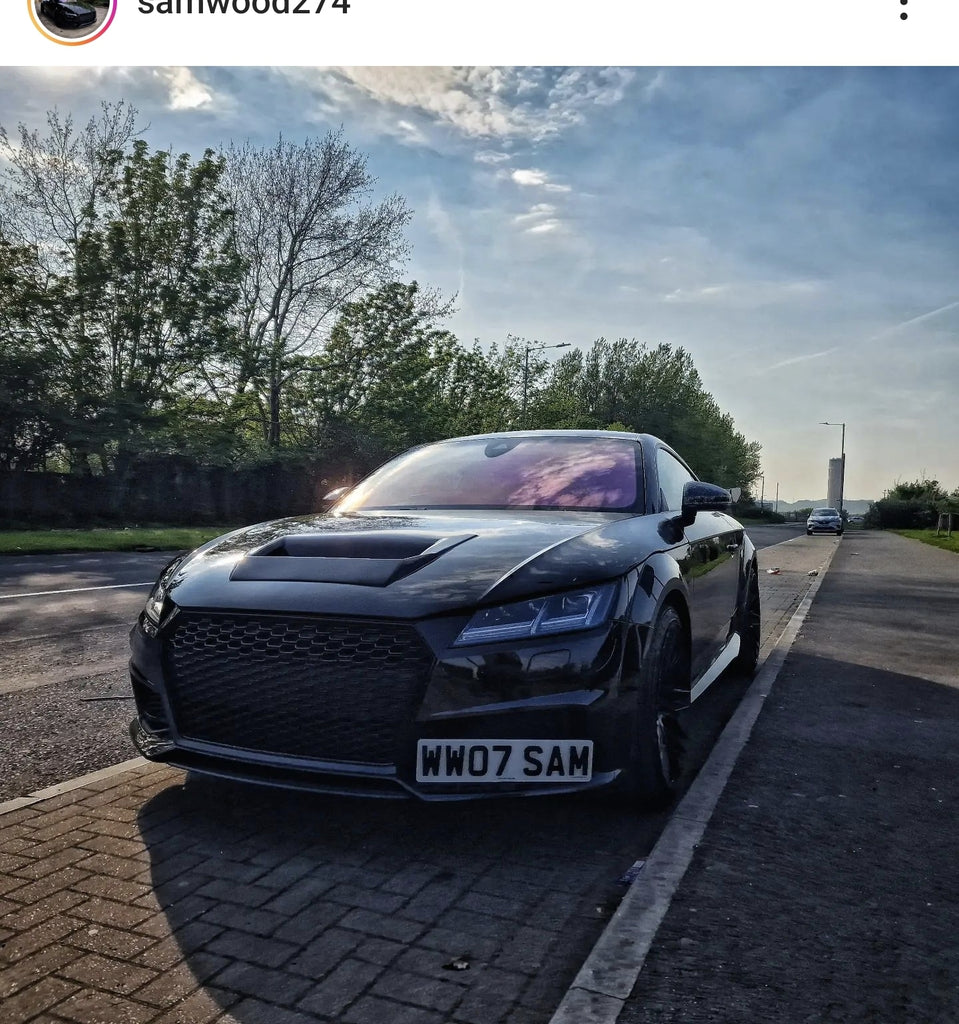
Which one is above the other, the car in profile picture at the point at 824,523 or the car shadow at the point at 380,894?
the car shadow at the point at 380,894

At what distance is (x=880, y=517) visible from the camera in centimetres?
8275

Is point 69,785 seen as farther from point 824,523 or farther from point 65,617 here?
point 824,523

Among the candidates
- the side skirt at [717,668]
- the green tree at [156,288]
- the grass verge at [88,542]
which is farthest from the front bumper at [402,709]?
the green tree at [156,288]

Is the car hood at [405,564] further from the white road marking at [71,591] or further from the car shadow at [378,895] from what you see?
the white road marking at [71,591]

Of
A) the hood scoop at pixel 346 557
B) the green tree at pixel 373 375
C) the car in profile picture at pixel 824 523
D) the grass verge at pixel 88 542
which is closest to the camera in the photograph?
the hood scoop at pixel 346 557

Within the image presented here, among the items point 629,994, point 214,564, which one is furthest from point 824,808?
point 214,564

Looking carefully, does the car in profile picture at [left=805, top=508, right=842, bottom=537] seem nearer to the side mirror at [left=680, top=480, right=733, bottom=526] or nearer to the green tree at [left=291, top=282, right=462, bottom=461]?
the green tree at [left=291, top=282, right=462, bottom=461]

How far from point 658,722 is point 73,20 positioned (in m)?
5.72

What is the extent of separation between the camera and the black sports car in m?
2.96

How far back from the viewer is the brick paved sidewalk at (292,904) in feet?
7.36

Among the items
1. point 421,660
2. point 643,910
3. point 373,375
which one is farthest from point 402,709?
point 373,375

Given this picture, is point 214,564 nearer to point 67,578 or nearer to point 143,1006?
point 143,1006

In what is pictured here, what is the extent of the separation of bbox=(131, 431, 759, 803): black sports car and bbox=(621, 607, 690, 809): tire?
0.04ft

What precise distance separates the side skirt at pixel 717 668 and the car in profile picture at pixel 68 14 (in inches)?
215
